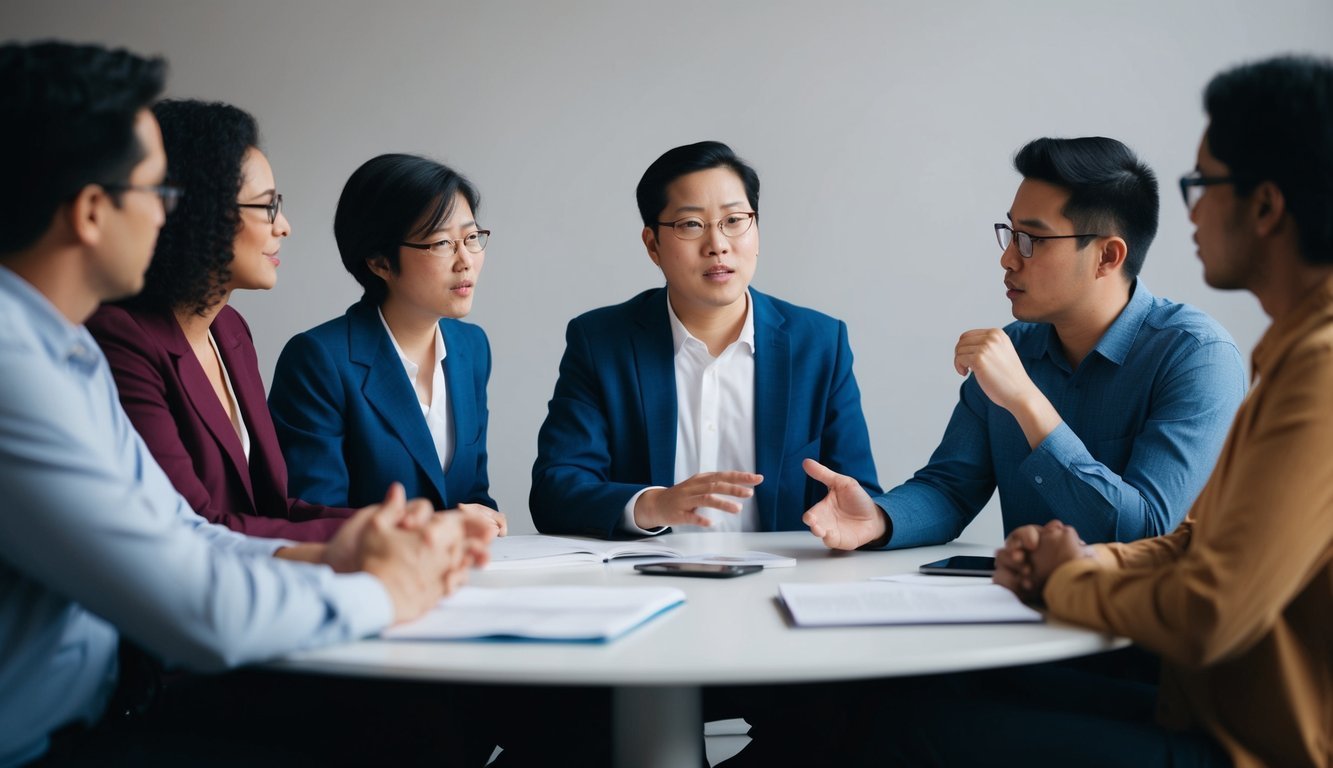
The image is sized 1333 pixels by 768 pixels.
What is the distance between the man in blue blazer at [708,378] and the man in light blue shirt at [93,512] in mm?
1253

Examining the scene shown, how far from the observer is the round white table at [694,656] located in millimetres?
1298

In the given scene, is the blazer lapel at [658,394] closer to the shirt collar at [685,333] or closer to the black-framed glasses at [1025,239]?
the shirt collar at [685,333]

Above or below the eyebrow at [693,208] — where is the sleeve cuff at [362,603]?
below

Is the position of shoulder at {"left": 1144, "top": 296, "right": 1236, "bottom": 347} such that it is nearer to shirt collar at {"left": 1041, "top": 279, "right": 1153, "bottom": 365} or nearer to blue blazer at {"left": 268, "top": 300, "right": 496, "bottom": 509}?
shirt collar at {"left": 1041, "top": 279, "right": 1153, "bottom": 365}

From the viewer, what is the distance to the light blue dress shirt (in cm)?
126

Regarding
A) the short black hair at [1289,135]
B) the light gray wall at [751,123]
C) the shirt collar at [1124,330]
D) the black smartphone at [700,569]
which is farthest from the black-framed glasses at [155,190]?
the light gray wall at [751,123]

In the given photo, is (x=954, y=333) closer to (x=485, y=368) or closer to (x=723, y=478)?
(x=485, y=368)

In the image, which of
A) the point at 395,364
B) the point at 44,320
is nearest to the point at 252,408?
the point at 395,364

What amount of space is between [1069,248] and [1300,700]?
1.23 m

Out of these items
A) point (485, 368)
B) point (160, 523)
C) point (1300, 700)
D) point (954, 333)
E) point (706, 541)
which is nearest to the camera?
point (160, 523)

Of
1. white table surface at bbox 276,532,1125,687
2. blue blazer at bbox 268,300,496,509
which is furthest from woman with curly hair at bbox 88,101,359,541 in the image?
white table surface at bbox 276,532,1125,687

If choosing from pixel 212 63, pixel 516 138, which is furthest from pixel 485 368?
pixel 212 63

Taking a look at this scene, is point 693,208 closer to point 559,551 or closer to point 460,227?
point 460,227

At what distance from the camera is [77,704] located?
4.82 ft
